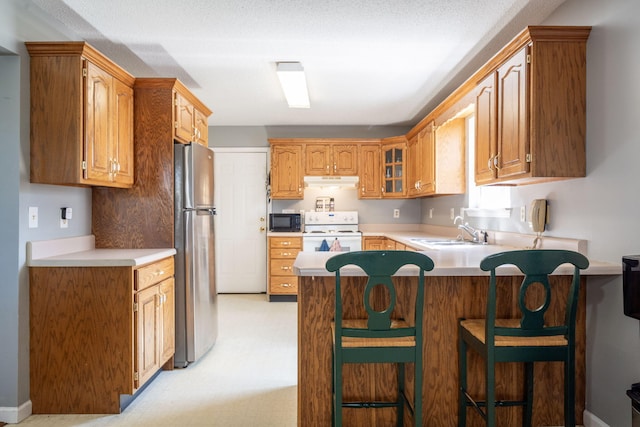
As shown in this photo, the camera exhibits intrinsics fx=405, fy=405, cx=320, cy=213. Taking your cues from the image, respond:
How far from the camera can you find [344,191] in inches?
231

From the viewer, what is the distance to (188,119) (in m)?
3.34

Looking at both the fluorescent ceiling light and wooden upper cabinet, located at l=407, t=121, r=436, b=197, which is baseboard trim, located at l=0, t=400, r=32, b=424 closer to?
the fluorescent ceiling light

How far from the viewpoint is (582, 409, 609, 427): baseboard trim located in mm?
2021

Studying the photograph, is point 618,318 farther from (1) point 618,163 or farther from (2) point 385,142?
(2) point 385,142

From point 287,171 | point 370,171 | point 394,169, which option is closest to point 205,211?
point 287,171

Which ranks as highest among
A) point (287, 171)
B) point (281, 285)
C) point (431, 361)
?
point (287, 171)

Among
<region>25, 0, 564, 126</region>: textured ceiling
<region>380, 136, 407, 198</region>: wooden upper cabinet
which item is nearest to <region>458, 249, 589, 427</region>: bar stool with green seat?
<region>25, 0, 564, 126</region>: textured ceiling

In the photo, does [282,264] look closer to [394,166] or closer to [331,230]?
[331,230]

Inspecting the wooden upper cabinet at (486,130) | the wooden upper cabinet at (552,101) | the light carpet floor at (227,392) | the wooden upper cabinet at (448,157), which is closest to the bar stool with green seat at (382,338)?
the light carpet floor at (227,392)

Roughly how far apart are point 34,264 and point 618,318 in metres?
3.09

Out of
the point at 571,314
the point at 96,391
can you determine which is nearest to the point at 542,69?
the point at 571,314

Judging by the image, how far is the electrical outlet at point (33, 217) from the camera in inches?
92.4

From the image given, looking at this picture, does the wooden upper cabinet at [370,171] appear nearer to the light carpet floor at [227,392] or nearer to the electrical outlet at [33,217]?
the light carpet floor at [227,392]

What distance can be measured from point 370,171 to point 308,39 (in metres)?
2.84
